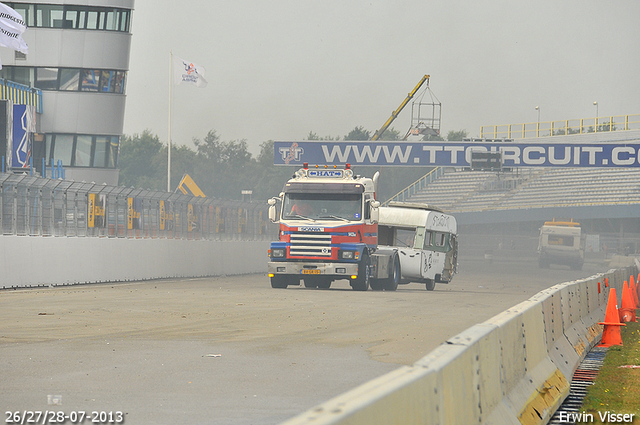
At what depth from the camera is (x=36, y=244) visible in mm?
22875

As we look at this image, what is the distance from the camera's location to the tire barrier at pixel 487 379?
338 cm

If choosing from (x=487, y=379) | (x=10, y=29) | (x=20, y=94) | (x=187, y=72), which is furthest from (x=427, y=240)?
(x=187, y=72)

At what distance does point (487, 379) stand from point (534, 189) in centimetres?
7935

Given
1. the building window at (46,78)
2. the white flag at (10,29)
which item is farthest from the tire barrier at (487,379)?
the building window at (46,78)

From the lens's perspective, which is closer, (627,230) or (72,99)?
(72,99)

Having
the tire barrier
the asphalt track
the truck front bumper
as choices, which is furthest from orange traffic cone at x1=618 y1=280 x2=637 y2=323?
the truck front bumper

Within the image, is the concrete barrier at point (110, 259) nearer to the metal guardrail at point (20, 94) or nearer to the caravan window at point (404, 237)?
the caravan window at point (404, 237)

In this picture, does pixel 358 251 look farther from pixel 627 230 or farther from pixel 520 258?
pixel 627 230

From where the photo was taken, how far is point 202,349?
450 inches

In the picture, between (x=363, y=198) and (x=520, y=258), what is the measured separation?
195ft

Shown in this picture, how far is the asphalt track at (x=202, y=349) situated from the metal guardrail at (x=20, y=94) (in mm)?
23496

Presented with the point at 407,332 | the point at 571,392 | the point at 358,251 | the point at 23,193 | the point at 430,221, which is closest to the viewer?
the point at 571,392

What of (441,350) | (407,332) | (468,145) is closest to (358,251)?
(407,332)

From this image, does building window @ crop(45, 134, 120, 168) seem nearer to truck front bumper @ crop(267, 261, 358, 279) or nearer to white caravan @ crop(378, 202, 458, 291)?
white caravan @ crop(378, 202, 458, 291)
